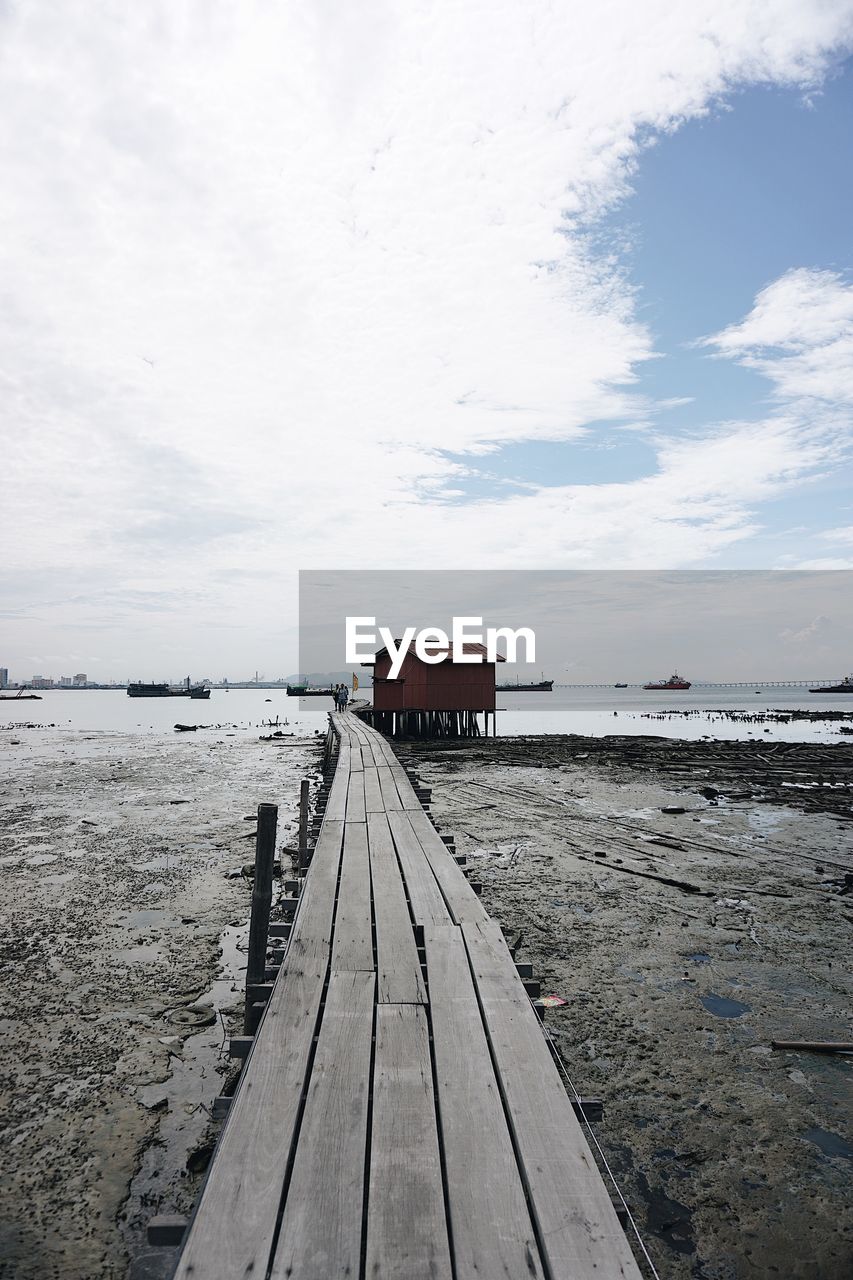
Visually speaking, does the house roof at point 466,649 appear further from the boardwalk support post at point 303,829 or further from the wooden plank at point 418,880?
the wooden plank at point 418,880

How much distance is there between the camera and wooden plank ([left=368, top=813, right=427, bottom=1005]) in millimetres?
4484

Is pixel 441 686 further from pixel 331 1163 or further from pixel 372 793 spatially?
pixel 331 1163

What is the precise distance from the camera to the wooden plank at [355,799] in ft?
33.2

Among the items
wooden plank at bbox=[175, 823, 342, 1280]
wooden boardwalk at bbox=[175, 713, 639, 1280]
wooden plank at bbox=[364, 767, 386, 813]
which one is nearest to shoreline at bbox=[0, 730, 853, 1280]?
wooden plank at bbox=[175, 823, 342, 1280]

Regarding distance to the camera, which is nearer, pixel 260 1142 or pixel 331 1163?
pixel 331 1163

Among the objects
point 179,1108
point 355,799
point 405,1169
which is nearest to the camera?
point 405,1169

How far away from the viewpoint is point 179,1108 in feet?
17.1

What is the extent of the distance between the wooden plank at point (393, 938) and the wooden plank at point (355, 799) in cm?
193

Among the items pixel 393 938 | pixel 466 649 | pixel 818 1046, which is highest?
pixel 466 649

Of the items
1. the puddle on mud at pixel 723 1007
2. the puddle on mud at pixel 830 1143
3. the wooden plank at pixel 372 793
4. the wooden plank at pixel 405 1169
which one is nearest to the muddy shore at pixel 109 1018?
the wooden plank at pixel 405 1169

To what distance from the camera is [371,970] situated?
481 cm

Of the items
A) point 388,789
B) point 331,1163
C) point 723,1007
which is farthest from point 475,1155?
point 388,789

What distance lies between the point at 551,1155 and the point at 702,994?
4.86 metres

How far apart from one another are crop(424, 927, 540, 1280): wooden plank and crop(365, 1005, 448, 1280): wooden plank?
57 mm
